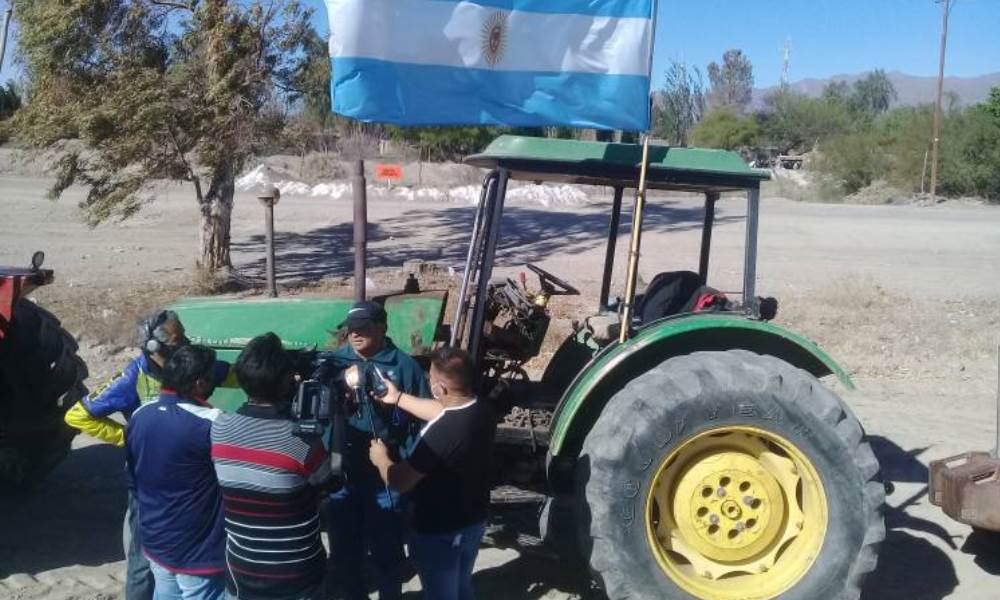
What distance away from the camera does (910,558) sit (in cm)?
503

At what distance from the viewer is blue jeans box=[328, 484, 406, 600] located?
4.12 metres

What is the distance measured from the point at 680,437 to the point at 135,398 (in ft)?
7.63

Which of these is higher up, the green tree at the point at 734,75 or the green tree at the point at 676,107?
the green tree at the point at 734,75

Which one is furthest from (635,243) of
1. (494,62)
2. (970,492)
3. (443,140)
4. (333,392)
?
(443,140)

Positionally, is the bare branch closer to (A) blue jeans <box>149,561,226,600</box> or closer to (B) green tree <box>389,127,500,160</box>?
(A) blue jeans <box>149,561,226,600</box>

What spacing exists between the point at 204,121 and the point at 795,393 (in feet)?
37.9

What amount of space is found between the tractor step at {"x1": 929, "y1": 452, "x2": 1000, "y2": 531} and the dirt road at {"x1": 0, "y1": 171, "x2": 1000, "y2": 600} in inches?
16.0

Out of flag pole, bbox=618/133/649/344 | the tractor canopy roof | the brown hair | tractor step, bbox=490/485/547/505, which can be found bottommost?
tractor step, bbox=490/485/547/505

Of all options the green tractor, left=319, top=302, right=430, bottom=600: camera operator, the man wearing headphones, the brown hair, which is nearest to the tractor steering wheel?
the green tractor

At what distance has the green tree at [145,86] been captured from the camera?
13.4 m

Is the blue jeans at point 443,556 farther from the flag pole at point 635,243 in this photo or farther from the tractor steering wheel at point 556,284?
the tractor steering wheel at point 556,284

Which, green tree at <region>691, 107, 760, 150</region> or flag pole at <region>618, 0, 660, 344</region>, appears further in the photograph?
green tree at <region>691, 107, 760, 150</region>

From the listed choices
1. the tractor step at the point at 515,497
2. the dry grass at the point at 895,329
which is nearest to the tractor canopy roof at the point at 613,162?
the tractor step at the point at 515,497

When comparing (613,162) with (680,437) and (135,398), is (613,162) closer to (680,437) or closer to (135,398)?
(680,437)
